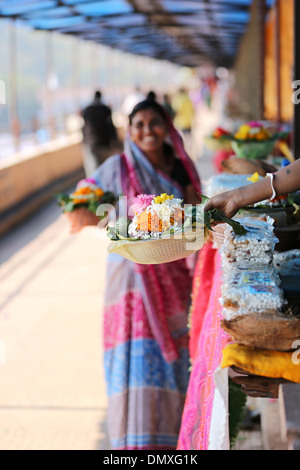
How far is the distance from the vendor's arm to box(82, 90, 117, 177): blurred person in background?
6.58 meters

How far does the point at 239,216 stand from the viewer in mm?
2207

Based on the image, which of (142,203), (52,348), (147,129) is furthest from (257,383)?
(52,348)

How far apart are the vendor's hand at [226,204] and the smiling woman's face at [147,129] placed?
141 centimetres

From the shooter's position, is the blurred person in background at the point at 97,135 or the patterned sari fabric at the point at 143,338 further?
the blurred person in background at the point at 97,135

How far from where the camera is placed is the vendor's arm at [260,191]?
68.4 inches

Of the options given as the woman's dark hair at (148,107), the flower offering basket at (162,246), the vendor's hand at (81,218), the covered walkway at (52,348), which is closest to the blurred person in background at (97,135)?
the covered walkway at (52,348)

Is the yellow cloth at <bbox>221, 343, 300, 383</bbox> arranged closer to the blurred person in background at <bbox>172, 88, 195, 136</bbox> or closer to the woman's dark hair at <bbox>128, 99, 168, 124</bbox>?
the woman's dark hair at <bbox>128, 99, 168, 124</bbox>

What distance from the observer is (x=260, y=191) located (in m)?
1.76

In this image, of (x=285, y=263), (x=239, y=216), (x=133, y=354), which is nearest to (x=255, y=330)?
(x=285, y=263)

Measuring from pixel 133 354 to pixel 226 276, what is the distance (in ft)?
5.07

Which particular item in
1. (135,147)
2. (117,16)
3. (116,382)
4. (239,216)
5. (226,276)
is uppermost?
(117,16)

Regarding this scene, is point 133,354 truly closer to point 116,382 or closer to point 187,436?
point 116,382

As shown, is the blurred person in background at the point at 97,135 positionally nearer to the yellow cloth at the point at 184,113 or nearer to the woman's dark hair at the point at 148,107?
the woman's dark hair at the point at 148,107

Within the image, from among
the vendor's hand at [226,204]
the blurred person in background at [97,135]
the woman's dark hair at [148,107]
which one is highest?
the blurred person in background at [97,135]
